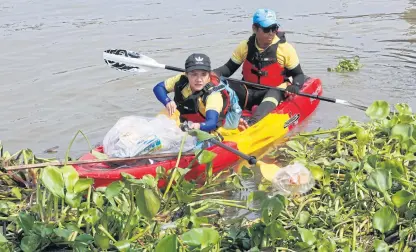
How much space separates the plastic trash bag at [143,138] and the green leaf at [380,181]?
1860 millimetres

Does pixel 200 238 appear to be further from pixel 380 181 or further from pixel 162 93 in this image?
pixel 162 93

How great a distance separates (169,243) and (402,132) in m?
2.28

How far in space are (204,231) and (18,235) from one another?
4.30 feet

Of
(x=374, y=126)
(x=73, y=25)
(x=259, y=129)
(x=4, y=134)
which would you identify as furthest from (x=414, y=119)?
(x=73, y=25)

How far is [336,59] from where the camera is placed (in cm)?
981

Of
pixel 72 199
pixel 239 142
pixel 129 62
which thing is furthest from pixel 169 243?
pixel 129 62

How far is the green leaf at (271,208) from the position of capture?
3.19 metres

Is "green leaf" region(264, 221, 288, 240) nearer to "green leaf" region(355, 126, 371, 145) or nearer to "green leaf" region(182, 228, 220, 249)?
"green leaf" region(182, 228, 220, 249)

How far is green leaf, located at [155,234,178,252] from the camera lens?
2705mm

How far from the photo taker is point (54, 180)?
3350 mm

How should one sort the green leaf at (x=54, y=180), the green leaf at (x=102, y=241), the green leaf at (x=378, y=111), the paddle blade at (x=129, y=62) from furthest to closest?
the paddle blade at (x=129, y=62) < the green leaf at (x=378, y=111) < the green leaf at (x=54, y=180) < the green leaf at (x=102, y=241)

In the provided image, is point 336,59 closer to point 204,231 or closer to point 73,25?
point 73,25

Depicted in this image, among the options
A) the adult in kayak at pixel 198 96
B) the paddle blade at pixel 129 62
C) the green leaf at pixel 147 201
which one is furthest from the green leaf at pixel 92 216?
the paddle blade at pixel 129 62

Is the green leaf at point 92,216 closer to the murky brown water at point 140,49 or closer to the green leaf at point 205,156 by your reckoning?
the green leaf at point 205,156
